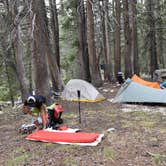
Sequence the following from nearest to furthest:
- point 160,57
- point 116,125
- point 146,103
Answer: point 116,125, point 146,103, point 160,57

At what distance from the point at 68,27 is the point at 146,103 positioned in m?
11.3

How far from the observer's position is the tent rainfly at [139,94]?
8.55 meters

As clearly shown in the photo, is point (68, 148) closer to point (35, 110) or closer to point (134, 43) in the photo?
point (35, 110)

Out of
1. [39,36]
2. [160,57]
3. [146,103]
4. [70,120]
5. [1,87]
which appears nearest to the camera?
[70,120]

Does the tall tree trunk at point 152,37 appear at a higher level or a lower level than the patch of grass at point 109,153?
higher

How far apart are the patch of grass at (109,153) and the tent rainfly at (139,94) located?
4.06 m

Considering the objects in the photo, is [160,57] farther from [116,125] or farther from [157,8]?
[116,125]

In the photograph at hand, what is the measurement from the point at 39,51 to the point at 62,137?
11.5 feet

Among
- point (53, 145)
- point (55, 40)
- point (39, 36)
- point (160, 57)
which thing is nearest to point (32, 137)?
point (53, 145)

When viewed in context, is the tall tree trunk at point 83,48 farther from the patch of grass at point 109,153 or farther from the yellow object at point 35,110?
the patch of grass at point 109,153

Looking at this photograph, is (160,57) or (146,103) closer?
(146,103)

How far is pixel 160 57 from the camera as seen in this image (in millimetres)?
23781

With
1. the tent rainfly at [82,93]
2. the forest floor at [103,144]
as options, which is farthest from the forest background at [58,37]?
the forest floor at [103,144]

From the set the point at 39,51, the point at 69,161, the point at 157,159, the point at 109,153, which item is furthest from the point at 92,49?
the point at 157,159
